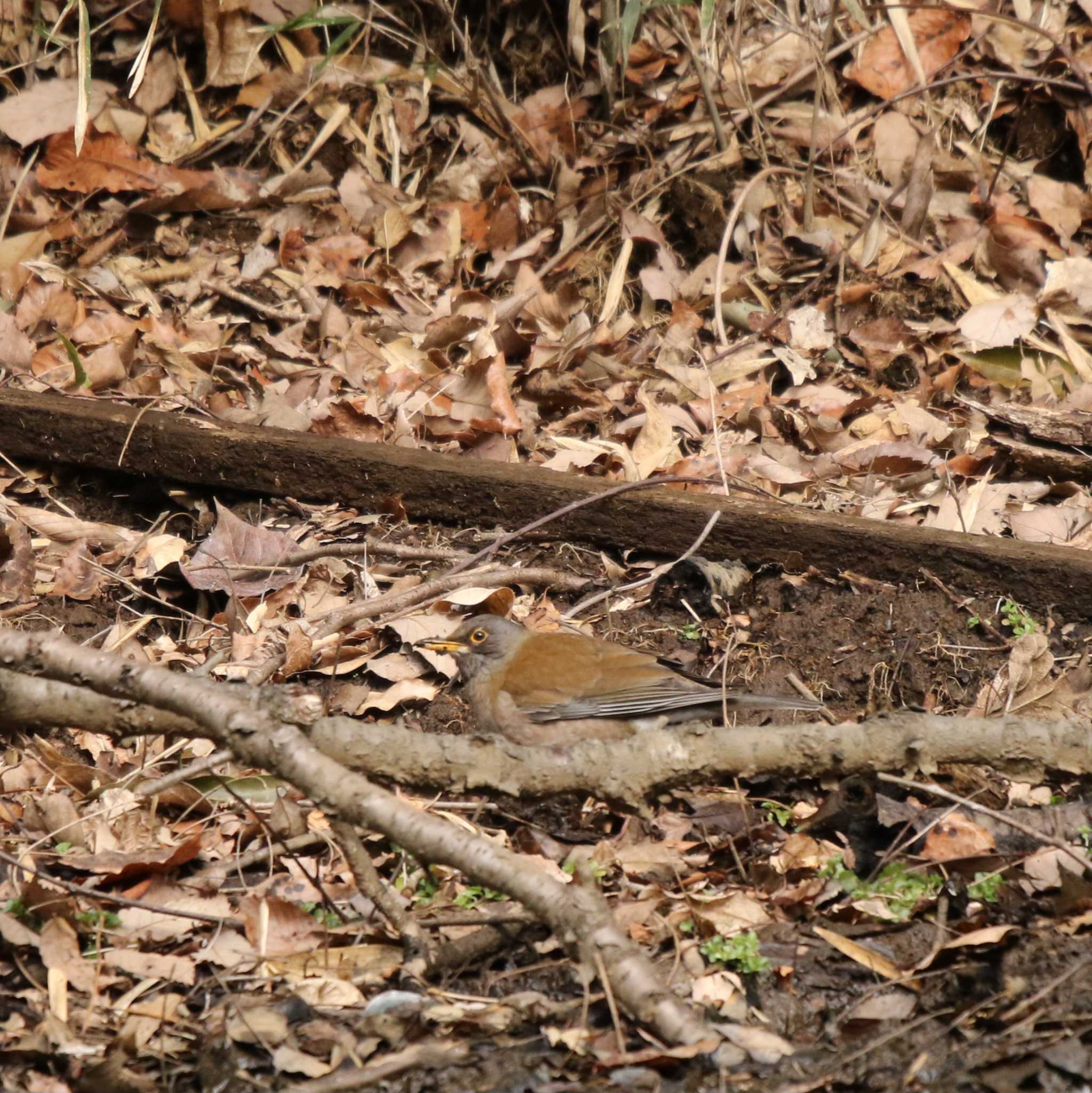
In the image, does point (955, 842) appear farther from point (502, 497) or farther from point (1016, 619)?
point (502, 497)

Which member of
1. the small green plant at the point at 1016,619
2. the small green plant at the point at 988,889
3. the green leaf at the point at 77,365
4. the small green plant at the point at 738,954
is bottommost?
the small green plant at the point at 738,954

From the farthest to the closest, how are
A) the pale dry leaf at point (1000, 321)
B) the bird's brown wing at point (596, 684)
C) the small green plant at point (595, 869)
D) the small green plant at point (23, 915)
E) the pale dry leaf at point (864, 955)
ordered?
the pale dry leaf at point (1000, 321)
the bird's brown wing at point (596, 684)
the small green plant at point (595, 869)
the small green plant at point (23, 915)
the pale dry leaf at point (864, 955)

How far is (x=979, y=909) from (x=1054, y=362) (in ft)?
13.8

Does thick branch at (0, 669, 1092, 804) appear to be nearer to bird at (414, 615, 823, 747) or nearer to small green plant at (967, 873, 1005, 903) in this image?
small green plant at (967, 873, 1005, 903)

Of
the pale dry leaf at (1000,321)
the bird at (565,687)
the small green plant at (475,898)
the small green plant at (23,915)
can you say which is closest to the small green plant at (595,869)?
the small green plant at (475,898)

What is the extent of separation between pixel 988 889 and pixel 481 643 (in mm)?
2237

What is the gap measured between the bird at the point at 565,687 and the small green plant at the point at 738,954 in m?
1.27

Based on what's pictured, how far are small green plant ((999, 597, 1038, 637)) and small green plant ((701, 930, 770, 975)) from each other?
6.73 feet

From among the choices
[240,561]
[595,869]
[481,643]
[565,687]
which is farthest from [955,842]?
[240,561]

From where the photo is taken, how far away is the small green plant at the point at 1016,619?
516 cm

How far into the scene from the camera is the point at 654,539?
19.1ft

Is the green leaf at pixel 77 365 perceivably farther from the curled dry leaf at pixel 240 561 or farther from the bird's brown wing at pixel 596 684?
the bird's brown wing at pixel 596 684

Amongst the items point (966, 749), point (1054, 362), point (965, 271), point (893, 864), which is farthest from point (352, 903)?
point (965, 271)

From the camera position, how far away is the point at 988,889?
12.8 feet
